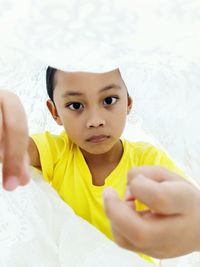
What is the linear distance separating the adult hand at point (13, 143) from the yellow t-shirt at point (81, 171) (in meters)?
0.39

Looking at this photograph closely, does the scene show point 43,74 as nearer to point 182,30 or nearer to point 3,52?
point 3,52

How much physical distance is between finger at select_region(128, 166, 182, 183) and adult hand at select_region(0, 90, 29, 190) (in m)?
0.10

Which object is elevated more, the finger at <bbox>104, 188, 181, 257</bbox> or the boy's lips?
the finger at <bbox>104, 188, 181, 257</bbox>

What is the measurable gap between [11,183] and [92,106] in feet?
1.10

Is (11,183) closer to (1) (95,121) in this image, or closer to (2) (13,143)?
(2) (13,143)

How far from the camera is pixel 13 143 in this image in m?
0.48

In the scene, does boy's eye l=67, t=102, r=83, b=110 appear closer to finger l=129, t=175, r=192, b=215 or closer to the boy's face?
the boy's face

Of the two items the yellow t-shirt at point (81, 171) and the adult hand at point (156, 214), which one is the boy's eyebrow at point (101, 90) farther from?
the adult hand at point (156, 214)

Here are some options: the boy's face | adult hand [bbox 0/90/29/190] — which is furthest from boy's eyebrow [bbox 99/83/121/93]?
adult hand [bbox 0/90/29/190]

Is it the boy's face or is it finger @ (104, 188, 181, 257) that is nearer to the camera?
finger @ (104, 188, 181, 257)

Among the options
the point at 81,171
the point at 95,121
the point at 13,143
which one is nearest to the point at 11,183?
the point at 13,143

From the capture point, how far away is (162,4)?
28.0 inches

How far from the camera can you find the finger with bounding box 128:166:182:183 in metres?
0.48

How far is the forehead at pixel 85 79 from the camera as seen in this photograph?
0.80 meters
